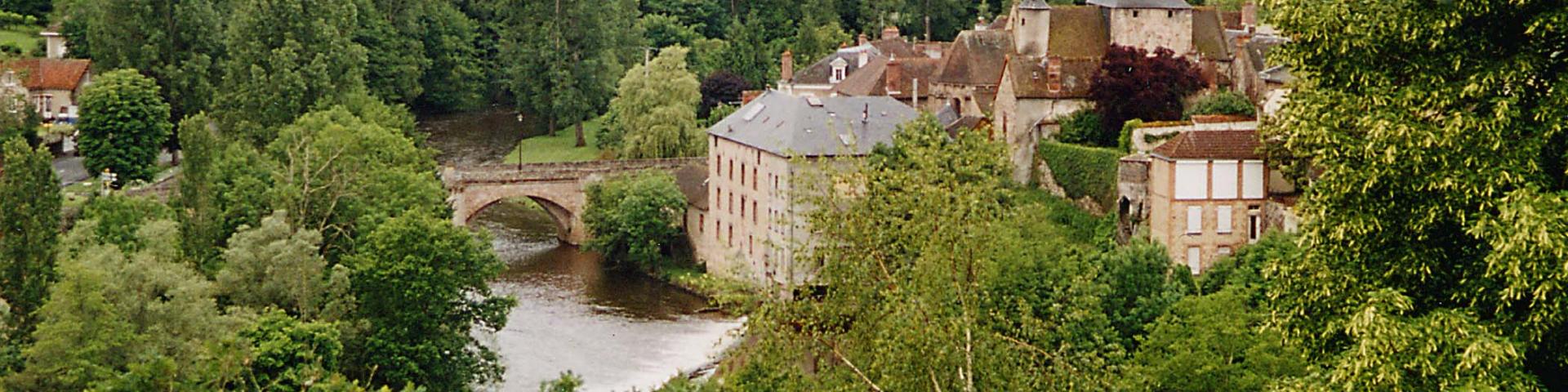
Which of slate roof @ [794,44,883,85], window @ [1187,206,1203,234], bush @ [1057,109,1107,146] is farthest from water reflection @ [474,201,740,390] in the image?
slate roof @ [794,44,883,85]

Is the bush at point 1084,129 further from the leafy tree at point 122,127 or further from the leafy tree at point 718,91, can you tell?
the leafy tree at point 718,91

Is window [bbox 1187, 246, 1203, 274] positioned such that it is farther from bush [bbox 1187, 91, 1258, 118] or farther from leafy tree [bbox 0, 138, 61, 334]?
leafy tree [bbox 0, 138, 61, 334]

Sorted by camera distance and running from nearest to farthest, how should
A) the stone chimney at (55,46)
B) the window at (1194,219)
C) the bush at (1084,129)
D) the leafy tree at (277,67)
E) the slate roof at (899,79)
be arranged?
the window at (1194,219) → the bush at (1084,129) → the leafy tree at (277,67) → the slate roof at (899,79) → the stone chimney at (55,46)

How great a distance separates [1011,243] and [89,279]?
15973mm

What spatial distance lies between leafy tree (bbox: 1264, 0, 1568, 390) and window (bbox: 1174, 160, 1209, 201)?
96.3 feet

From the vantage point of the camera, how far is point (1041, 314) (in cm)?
3719

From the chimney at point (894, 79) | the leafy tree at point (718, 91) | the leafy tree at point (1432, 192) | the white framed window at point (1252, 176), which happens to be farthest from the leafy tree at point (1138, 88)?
the leafy tree at point (1432, 192)

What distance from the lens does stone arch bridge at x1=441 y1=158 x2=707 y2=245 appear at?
61.1 m

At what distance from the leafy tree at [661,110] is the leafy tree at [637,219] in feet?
16.9

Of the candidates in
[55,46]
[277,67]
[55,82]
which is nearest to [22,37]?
[55,46]

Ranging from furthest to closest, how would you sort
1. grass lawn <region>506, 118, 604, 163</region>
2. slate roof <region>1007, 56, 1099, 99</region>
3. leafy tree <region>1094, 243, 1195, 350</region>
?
grass lawn <region>506, 118, 604, 163</region> < slate roof <region>1007, 56, 1099, 99</region> < leafy tree <region>1094, 243, 1195, 350</region>

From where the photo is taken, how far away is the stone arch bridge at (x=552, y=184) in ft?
201

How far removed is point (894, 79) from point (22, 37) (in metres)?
38.0

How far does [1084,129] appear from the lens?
51.2m
